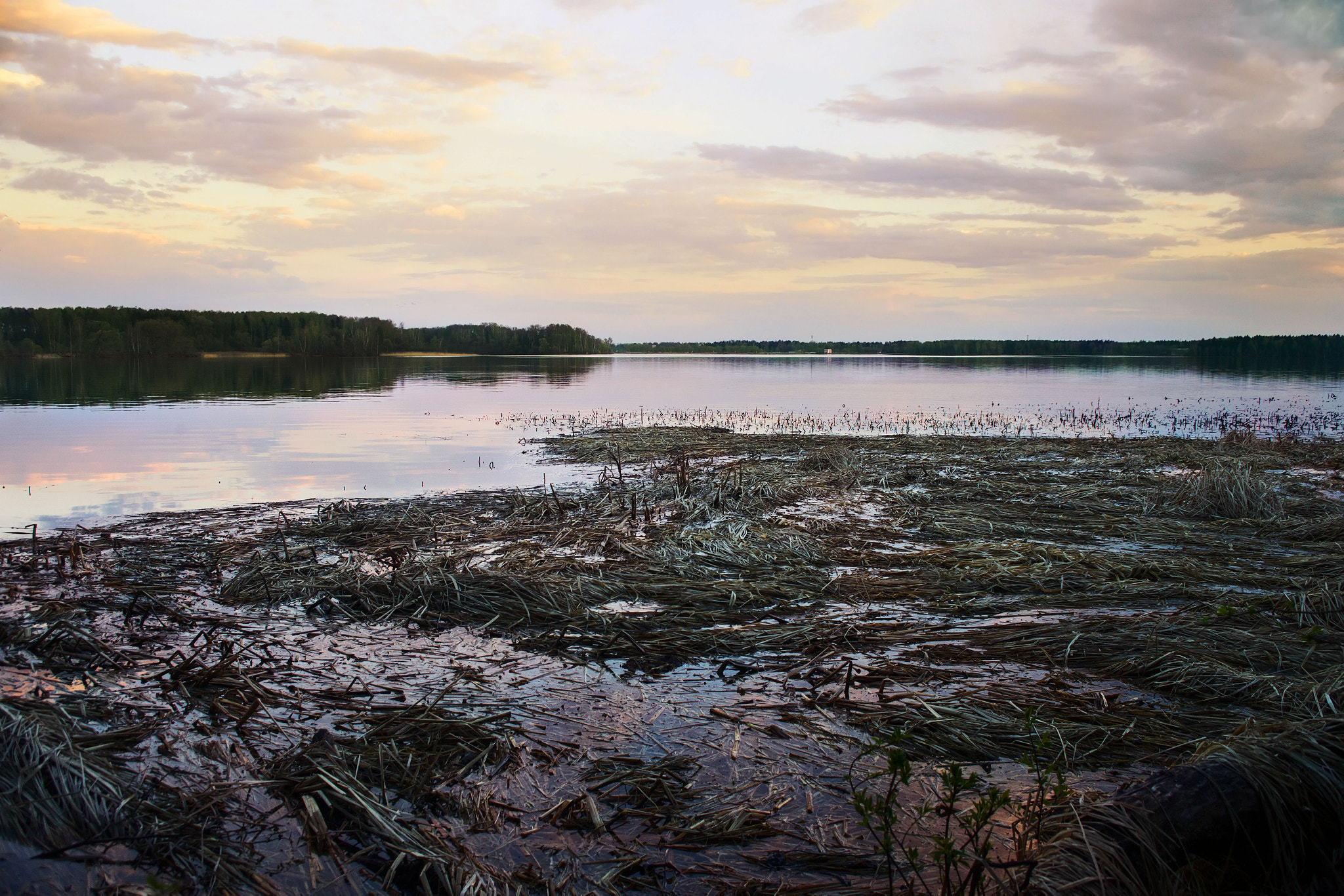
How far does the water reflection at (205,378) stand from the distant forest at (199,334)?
55.3ft

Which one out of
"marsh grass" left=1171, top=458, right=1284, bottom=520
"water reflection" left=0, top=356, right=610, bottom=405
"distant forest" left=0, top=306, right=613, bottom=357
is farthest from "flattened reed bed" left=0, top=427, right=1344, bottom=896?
"distant forest" left=0, top=306, right=613, bottom=357

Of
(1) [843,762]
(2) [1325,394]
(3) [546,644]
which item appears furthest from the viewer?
(2) [1325,394]

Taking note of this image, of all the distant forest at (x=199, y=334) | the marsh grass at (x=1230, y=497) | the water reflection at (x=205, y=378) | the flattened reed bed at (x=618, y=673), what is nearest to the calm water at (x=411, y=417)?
the water reflection at (x=205, y=378)

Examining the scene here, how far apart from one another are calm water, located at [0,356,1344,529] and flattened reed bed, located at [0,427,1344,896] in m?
4.88

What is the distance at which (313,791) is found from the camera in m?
4.30

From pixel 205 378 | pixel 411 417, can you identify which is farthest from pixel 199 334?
pixel 411 417

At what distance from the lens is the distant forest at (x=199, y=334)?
111 meters

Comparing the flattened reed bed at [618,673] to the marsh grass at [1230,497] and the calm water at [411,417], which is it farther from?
the calm water at [411,417]

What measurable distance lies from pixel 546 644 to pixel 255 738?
2.48 meters

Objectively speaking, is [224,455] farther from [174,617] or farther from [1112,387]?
[1112,387]

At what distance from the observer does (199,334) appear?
12531cm

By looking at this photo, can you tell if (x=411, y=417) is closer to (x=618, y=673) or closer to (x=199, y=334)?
(x=618, y=673)

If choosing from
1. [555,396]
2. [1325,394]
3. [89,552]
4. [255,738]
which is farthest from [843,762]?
[1325,394]

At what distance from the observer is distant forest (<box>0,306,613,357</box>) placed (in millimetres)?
111250
